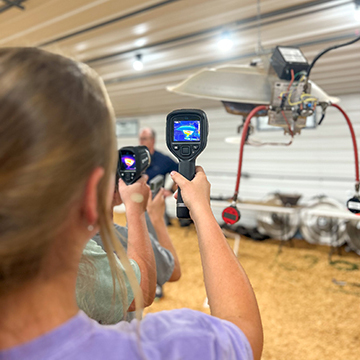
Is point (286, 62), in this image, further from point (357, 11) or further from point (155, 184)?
point (357, 11)

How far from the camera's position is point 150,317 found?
487 mm

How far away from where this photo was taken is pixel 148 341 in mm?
442

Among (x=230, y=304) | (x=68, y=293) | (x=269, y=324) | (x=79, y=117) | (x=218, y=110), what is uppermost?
(x=79, y=117)

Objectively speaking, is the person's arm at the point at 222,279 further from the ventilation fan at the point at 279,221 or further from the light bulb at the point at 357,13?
the ventilation fan at the point at 279,221

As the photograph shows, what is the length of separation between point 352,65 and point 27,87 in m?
4.01

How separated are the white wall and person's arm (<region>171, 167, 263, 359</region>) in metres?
4.60

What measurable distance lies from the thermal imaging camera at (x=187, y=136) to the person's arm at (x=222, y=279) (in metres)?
0.08

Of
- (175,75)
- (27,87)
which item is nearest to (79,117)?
(27,87)

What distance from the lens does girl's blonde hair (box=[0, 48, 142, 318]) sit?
1.24 feet

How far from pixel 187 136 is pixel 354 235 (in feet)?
15.2

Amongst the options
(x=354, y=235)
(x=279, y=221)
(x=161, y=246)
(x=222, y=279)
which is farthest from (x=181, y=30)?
(x=354, y=235)

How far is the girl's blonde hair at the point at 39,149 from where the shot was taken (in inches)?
14.8

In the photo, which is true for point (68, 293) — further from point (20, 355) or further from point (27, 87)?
point (27, 87)

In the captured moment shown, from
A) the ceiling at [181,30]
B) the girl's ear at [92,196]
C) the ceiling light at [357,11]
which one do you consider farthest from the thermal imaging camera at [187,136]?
the ceiling light at [357,11]
